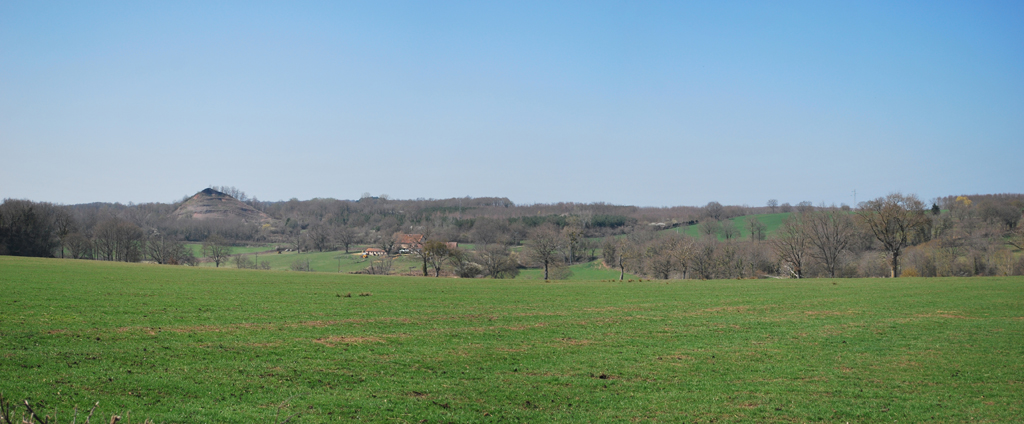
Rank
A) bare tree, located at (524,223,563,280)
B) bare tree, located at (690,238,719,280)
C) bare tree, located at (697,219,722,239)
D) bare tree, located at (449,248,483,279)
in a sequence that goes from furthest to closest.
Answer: bare tree, located at (697,219,722,239)
bare tree, located at (449,248,483,279)
bare tree, located at (524,223,563,280)
bare tree, located at (690,238,719,280)

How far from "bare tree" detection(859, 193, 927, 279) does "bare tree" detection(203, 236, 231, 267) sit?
123 meters

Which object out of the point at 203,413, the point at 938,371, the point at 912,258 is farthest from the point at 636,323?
the point at 912,258

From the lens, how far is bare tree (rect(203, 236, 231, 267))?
4815 inches

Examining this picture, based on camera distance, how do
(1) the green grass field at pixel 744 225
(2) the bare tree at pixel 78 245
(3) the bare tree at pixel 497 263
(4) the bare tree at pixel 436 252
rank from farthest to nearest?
(1) the green grass field at pixel 744 225, (2) the bare tree at pixel 78 245, (3) the bare tree at pixel 497 263, (4) the bare tree at pixel 436 252

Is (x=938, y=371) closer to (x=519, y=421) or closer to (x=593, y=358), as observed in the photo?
(x=593, y=358)

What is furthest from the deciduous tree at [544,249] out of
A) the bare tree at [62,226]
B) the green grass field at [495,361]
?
the bare tree at [62,226]

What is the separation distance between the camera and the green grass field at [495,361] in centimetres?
1270

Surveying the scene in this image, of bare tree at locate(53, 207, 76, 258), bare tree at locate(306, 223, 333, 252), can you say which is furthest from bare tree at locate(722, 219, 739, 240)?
bare tree at locate(53, 207, 76, 258)

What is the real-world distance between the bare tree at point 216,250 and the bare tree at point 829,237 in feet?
384

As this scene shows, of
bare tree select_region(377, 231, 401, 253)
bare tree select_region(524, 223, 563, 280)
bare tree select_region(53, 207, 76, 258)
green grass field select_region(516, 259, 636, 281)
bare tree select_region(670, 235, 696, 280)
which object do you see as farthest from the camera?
bare tree select_region(377, 231, 401, 253)

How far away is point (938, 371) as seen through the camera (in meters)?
17.3

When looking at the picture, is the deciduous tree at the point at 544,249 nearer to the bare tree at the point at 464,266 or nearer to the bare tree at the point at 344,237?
the bare tree at the point at 464,266

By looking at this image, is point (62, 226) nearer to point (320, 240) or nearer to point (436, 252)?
point (320, 240)

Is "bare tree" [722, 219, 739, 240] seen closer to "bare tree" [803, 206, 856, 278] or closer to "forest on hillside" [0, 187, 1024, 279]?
"forest on hillside" [0, 187, 1024, 279]
